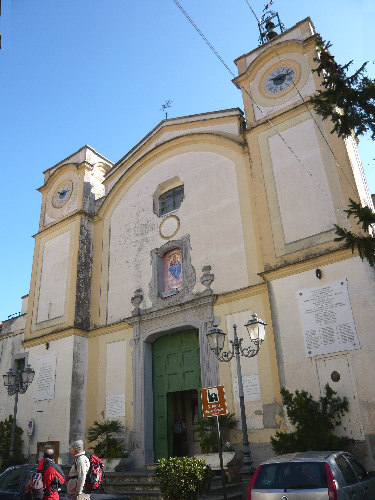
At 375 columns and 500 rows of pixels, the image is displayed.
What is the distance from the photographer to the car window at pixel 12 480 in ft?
25.2

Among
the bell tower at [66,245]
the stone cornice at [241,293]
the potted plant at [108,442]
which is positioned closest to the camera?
the stone cornice at [241,293]

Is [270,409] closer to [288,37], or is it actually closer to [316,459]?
[316,459]

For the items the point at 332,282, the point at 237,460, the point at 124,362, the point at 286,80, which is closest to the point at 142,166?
the point at 286,80

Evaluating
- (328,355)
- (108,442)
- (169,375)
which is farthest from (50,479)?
(169,375)

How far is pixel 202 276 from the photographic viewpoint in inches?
520

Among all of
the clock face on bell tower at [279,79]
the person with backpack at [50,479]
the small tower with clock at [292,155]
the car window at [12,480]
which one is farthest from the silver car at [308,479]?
the clock face on bell tower at [279,79]

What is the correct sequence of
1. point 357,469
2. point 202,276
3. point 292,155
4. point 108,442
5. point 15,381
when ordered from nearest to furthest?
point 357,469, point 292,155, point 15,381, point 108,442, point 202,276

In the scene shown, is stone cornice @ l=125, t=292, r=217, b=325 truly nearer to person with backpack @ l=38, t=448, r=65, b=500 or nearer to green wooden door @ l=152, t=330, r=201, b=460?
green wooden door @ l=152, t=330, r=201, b=460

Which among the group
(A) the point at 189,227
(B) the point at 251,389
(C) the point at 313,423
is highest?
(A) the point at 189,227

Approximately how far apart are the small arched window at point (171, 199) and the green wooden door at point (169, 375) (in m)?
4.60

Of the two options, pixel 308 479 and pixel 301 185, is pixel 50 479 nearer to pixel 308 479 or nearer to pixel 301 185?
pixel 308 479

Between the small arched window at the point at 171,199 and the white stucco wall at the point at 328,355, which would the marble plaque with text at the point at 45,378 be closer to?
the small arched window at the point at 171,199

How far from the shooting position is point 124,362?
46.6 feet

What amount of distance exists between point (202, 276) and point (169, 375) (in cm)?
327
